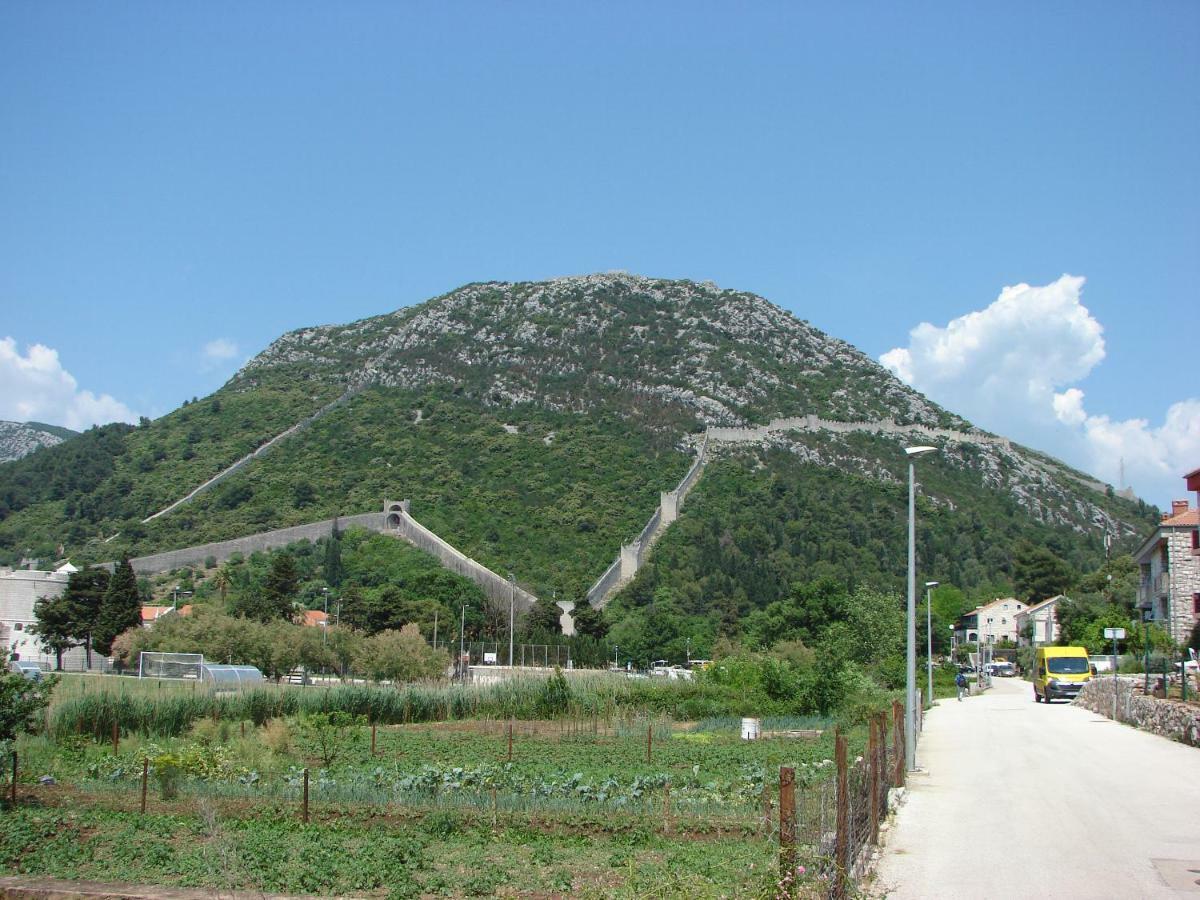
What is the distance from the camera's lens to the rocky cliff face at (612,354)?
13412 cm

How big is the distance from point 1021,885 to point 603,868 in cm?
380

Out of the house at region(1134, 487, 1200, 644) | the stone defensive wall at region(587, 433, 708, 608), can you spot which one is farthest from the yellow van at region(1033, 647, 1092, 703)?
the stone defensive wall at region(587, 433, 708, 608)

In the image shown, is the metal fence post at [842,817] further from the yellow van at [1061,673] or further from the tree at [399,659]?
the tree at [399,659]

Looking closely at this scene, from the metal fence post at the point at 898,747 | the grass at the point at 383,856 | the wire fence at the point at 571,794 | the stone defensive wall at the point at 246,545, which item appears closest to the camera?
A: the grass at the point at 383,856

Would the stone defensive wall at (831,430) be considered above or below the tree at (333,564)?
above

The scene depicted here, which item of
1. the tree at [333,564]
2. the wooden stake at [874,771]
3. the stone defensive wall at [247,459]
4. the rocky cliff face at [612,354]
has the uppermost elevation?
the rocky cliff face at [612,354]

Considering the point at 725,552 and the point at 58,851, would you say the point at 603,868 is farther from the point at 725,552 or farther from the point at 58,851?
the point at 725,552

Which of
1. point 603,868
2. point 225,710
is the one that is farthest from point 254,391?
point 603,868

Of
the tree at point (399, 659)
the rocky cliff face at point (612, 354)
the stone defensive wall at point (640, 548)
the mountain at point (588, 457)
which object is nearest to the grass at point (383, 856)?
the tree at point (399, 659)

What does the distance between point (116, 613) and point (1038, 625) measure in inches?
2574

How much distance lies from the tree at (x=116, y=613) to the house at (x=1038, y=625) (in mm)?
60055

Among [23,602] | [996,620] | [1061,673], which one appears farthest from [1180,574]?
[23,602]

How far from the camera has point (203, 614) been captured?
52531 millimetres

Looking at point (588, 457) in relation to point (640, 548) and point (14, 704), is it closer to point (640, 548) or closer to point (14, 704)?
point (640, 548)
